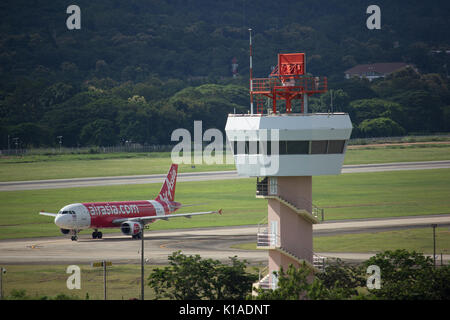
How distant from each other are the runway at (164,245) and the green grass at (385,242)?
10.6ft

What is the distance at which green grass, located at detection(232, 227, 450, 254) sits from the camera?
304 feet

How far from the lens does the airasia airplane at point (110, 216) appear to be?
9931 cm

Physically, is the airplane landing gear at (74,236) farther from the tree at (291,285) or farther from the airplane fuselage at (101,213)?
the tree at (291,285)

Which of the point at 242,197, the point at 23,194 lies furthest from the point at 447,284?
the point at 23,194

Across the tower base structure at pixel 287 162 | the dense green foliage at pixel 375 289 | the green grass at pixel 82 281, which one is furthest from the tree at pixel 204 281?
the dense green foliage at pixel 375 289

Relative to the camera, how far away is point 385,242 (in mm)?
97125

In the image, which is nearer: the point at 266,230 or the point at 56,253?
the point at 266,230

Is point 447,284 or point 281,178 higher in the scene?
point 281,178

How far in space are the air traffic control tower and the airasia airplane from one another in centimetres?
4633

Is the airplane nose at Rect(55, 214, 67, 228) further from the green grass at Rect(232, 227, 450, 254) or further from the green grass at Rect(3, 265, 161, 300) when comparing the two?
the green grass at Rect(232, 227, 450, 254)

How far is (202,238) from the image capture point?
10475cm

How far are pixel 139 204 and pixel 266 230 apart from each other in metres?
54.2
